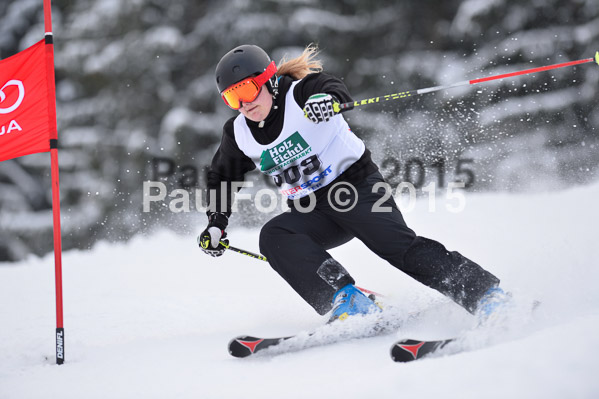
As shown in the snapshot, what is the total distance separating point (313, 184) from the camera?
2613mm

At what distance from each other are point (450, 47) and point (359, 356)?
5.55 metres

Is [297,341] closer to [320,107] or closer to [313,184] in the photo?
[313,184]

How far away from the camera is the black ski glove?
9.03ft

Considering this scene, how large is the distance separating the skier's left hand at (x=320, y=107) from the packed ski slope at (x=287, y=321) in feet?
3.23

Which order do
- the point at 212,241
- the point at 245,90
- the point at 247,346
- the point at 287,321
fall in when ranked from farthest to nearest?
1. the point at 287,321
2. the point at 212,241
3. the point at 245,90
4. the point at 247,346

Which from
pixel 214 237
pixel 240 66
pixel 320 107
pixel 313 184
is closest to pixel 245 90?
pixel 240 66

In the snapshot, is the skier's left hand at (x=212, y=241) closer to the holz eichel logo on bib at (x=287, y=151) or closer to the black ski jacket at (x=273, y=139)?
the black ski jacket at (x=273, y=139)

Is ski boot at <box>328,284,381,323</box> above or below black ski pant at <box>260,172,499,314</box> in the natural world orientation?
below

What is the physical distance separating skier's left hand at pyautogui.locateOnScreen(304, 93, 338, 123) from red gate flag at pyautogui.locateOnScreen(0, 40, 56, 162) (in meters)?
1.44

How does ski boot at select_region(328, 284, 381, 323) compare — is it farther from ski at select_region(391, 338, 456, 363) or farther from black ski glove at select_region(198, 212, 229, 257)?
black ski glove at select_region(198, 212, 229, 257)

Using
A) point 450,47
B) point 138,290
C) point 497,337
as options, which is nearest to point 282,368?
point 497,337

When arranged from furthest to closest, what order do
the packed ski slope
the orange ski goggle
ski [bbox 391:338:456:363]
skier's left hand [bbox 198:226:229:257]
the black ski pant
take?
1. skier's left hand [bbox 198:226:229:257]
2. the orange ski goggle
3. the black ski pant
4. ski [bbox 391:338:456:363]
5. the packed ski slope

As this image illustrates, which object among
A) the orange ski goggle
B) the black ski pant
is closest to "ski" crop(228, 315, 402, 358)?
the black ski pant

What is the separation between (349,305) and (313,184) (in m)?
0.66
